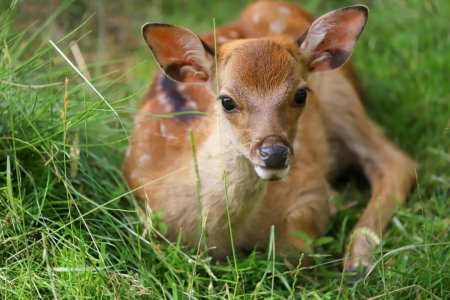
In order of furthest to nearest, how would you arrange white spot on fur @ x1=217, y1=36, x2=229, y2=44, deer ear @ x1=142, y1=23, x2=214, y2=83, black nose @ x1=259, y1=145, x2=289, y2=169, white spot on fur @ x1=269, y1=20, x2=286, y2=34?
1. white spot on fur @ x1=269, y1=20, x2=286, y2=34
2. white spot on fur @ x1=217, y1=36, x2=229, y2=44
3. deer ear @ x1=142, y1=23, x2=214, y2=83
4. black nose @ x1=259, y1=145, x2=289, y2=169

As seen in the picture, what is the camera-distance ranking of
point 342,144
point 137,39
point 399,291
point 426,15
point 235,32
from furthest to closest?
point 137,39, point 426,15, point 342,144, point 235,32, point 399,291

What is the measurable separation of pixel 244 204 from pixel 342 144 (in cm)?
178

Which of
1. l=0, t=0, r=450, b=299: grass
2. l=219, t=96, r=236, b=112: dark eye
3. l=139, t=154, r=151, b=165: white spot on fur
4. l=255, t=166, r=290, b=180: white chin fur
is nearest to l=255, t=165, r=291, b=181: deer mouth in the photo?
l=255, t=166, r=290, b=180: white chin fur

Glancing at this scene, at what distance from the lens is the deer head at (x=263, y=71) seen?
3.36 meters

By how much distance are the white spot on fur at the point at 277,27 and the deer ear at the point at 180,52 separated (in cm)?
132

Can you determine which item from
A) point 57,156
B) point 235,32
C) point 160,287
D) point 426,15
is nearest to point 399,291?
point 160,287

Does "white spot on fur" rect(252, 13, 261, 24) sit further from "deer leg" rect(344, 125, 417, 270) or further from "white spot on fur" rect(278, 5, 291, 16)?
"deer leg" rect(344, 125, 417, 270)

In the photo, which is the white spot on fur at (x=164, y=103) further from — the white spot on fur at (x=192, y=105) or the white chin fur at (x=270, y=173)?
the white chin fur at (x=270, y=173)

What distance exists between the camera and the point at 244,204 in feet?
12.2

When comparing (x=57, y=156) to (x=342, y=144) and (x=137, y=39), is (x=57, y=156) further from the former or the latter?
(x=137, y=39)

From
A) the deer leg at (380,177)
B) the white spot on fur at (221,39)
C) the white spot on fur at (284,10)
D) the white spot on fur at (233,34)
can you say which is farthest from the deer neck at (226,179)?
the white spot on fur at (284,10)

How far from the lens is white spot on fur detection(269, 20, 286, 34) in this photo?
5000 millimetres

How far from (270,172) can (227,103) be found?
1.37 ft

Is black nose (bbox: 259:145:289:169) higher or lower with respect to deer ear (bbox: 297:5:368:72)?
lower
